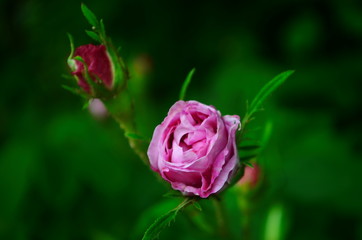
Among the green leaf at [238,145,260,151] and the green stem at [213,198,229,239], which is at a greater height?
the green leaf at [238,145,260,151]

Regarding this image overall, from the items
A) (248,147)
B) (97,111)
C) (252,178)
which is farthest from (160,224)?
(97,111)

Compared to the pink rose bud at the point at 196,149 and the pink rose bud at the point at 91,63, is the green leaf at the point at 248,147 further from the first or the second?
the pink rose bud at the point at 91,63

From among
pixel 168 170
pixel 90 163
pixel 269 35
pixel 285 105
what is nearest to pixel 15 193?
pixel 90 163

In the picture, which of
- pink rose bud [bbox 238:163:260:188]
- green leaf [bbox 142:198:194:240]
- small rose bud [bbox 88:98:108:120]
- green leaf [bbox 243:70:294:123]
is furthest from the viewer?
small rose bud [bbox 88:98:108:120]

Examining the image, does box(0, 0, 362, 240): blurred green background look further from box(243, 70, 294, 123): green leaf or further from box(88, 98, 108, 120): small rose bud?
box(243, 70, 294, 123): green leaf

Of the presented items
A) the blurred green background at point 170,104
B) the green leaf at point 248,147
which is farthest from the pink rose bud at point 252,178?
the green leaf at point 248,147

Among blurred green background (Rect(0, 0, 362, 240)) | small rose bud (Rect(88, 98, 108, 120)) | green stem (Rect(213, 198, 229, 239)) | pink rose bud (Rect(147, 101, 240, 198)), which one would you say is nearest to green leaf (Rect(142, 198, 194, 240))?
pink rose bud (Rect(147, 101, 240, 198))

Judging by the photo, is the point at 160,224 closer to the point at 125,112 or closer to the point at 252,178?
the point at 125,112
